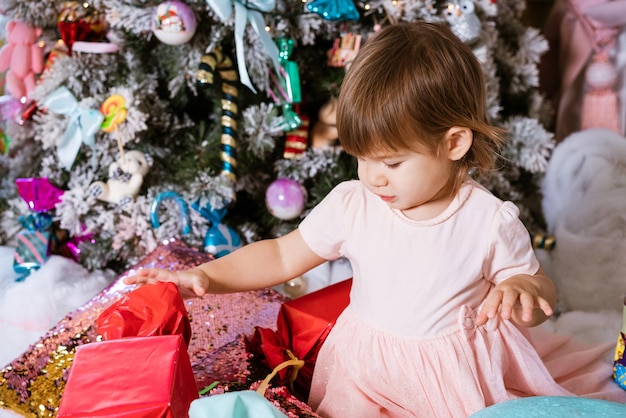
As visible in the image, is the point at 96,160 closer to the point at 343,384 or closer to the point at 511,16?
the point at 343,384

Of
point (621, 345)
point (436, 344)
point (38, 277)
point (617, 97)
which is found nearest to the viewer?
point (436, 344)

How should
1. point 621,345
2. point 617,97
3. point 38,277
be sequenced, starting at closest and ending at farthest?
point 621,345, point 38,277, point 617,97

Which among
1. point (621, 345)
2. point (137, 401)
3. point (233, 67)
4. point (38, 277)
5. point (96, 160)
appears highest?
point (233, 67)

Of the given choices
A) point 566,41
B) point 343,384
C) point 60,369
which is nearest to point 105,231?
point 60,369

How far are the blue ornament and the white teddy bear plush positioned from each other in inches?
18.9

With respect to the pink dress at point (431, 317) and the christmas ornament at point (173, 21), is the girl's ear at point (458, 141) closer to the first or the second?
the pink dress at point (431, 317)

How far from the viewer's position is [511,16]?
1.73m

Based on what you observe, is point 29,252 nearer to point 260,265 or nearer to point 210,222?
point 210,222

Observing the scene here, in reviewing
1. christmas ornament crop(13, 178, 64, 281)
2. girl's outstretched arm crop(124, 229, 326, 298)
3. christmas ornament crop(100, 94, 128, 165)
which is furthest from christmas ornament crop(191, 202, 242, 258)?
girl's outstretched arm crop(124, 229, 326, 298)

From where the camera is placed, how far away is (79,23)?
1474mm

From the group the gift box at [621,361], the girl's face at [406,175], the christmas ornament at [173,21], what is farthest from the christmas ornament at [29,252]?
the gift box at [621,361]

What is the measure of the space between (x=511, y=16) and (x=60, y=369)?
1.33 m

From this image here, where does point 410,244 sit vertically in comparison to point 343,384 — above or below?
above

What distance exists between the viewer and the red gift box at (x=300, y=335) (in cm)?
102
